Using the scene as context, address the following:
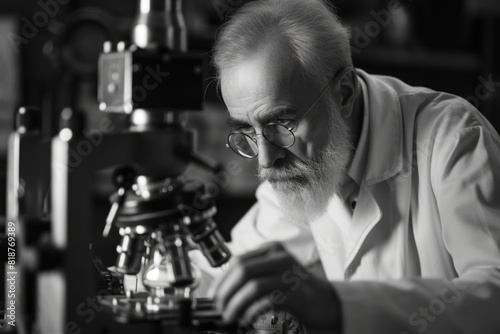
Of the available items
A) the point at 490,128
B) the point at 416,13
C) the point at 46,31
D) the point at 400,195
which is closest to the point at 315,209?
the point at 400,195

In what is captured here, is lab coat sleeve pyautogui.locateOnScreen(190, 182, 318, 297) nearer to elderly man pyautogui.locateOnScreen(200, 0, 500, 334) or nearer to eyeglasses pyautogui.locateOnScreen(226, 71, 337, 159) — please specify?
elderly man pyautogui.locateOnScreen(200, 0, 500, 334)

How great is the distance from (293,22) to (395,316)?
649 mm

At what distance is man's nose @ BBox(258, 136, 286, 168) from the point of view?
1.37 meters

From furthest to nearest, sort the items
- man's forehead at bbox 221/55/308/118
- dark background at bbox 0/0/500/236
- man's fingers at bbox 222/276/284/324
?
dark background at bbox 0/0/500/236 < man's forehead at bbox 221/55/308/118 < man's fingers at bbox 222/276/284/324

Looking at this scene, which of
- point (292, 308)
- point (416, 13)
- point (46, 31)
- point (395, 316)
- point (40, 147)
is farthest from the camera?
point (416, 13)

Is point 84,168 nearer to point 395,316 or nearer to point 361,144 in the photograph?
point 395,316

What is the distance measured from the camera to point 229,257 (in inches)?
44.4

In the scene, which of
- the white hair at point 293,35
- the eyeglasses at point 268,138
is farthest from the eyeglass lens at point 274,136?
the white hair at point 293,35

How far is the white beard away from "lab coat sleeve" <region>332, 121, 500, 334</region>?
21cm

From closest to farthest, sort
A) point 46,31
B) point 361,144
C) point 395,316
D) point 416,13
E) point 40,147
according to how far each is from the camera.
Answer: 1. point 395,316
2. point 40,147
3. point 361,144
4. point 46,31
5. point 416,13

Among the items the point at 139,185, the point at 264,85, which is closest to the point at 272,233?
the point at 264,85

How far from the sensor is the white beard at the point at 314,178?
1.42m

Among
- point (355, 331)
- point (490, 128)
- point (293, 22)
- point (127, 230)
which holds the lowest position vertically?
point (355, 331)

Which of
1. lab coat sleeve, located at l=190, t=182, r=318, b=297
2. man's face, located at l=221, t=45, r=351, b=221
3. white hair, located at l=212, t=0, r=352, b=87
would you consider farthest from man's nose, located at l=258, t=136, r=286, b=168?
lab coat sleeve, located at l=190, t=182, r=318, b=297
